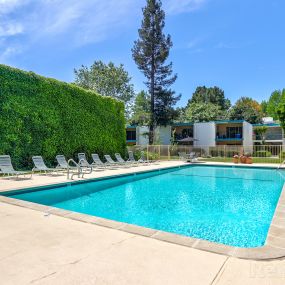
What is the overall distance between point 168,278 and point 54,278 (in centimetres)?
110

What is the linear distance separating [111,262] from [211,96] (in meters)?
55.9

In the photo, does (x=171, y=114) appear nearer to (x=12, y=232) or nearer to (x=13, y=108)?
(x=13, y=108)

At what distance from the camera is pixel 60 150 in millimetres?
15875

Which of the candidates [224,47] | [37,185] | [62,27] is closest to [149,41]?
[224,47]

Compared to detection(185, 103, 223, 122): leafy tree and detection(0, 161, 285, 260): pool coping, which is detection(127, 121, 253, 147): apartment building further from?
detection(0, 161, 285, 260): pool coping

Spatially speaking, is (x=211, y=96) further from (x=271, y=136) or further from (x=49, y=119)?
(x=49, y=119)

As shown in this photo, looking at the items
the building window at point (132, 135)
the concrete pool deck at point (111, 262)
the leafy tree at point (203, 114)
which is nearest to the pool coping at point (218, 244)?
the concrete pool deck at point (111, 262)

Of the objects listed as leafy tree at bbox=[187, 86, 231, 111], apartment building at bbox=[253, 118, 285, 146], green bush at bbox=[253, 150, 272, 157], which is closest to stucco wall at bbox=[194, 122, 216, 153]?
green bush at bbox=[253, 150, 272, 157]

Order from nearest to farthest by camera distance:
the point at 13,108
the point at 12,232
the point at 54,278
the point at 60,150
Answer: the point at 54,278 < the point at 12,232 < the point at 13,108 < the point at 60,150

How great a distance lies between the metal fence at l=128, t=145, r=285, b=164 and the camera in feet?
75.3

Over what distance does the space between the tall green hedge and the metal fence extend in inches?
178

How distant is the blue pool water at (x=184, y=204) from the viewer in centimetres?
578

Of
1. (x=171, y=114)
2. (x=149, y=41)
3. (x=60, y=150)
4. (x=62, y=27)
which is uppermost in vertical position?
(x=149, y=41)

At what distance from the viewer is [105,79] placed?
3544 cm
